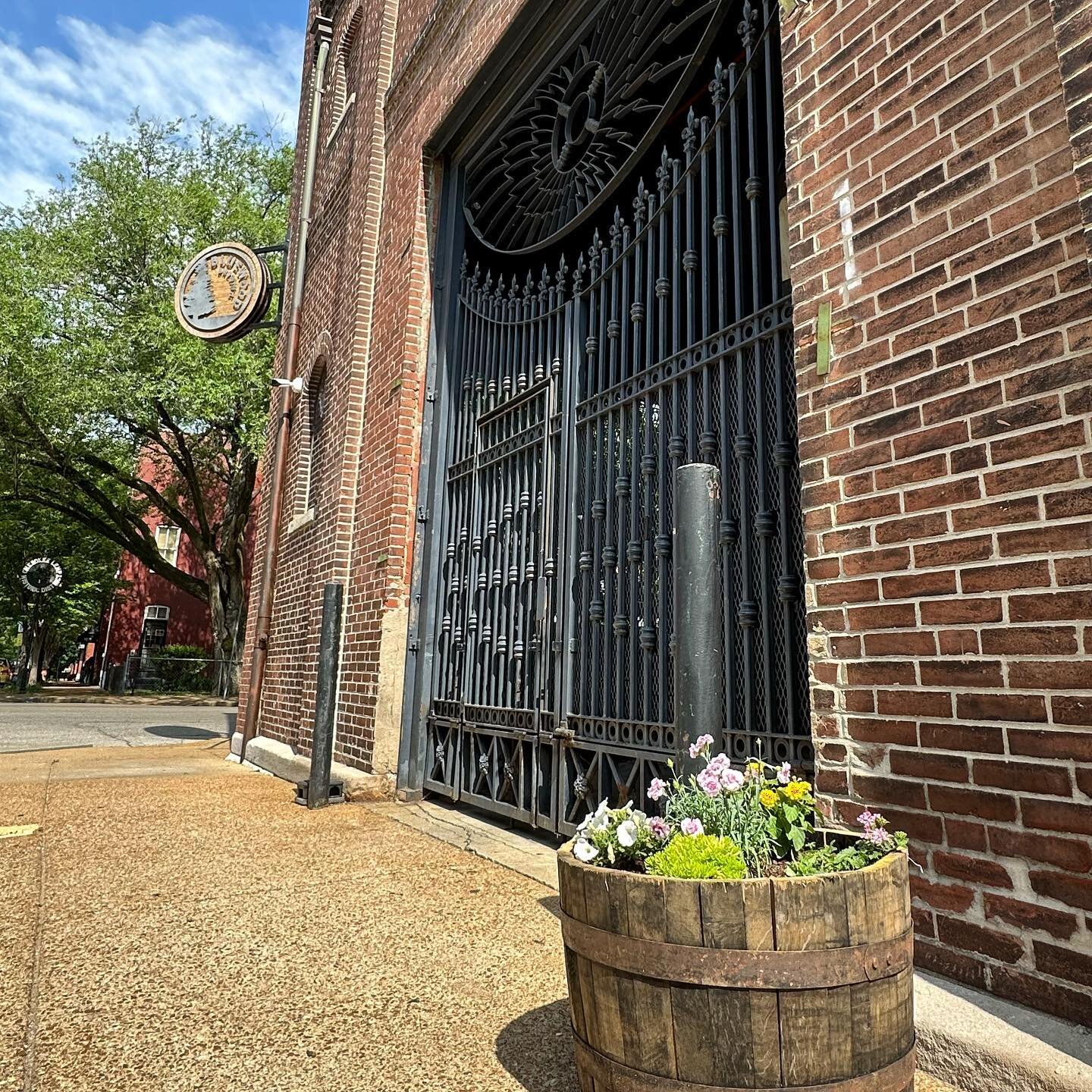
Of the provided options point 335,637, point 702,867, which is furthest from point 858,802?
point 335,637

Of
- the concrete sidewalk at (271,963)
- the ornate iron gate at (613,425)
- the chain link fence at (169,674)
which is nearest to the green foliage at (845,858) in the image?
the concrete sidewalk at (271,963)

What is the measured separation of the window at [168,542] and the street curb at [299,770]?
96.6ft

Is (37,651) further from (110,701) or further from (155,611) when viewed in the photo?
(110,701)

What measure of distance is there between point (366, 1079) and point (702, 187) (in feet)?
12.4

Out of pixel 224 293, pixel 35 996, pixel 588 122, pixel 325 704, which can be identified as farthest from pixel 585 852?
pixel 224 293

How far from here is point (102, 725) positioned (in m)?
12.7

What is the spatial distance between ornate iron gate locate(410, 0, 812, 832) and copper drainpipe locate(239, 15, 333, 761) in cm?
349

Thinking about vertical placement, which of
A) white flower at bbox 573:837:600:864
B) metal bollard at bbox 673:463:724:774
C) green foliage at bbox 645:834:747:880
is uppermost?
metal bollard at bbox 673:463:724:774

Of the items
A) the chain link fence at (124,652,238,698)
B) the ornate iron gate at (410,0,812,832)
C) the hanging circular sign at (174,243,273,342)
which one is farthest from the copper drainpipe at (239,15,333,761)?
the chain link fence at (124,652,238,698)

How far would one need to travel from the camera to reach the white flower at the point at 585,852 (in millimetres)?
1695

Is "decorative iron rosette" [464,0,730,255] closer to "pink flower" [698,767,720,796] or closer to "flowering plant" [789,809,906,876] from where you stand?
"pink flower" [698,767,720,796]

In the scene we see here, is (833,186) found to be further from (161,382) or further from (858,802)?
(161,382)

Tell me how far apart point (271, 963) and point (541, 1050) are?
1.01 m

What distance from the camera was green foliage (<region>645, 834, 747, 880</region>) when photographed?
1518mm
